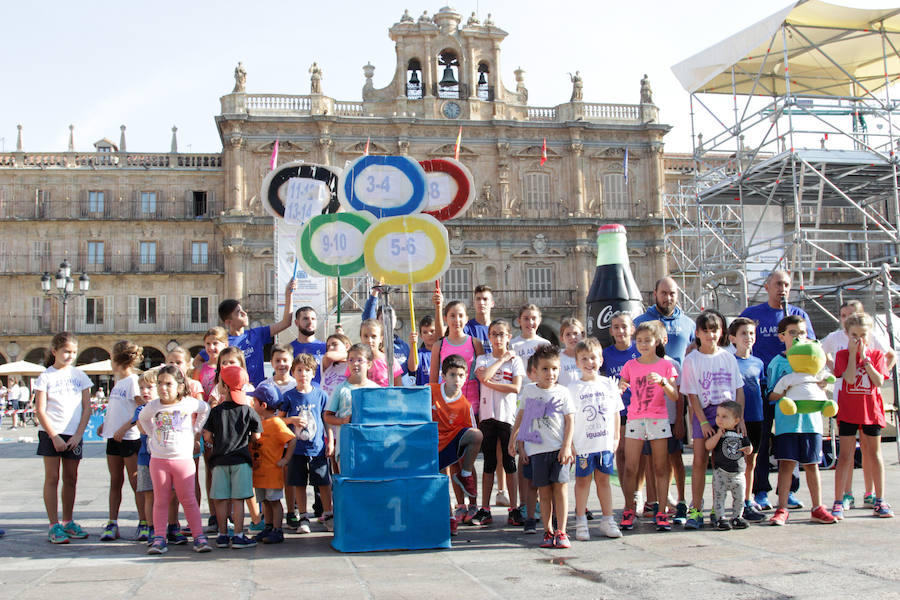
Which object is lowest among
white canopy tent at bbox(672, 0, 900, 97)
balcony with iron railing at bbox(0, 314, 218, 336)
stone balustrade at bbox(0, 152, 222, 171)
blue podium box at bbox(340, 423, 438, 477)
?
blue podium box at bbox(340, 423, 438, 477)

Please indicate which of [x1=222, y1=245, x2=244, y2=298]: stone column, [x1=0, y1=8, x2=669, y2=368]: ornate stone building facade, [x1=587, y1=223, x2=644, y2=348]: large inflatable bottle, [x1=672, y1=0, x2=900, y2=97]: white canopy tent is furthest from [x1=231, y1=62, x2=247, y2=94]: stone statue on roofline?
[x1=587, y1=223, x2=644, y2=348]: large inflatable bottle

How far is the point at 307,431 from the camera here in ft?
20.0

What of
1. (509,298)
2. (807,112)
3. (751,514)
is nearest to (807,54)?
(807,112)

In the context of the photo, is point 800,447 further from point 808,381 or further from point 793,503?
point 793,503

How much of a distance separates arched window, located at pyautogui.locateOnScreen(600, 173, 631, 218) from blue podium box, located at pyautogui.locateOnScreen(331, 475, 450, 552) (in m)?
31.7

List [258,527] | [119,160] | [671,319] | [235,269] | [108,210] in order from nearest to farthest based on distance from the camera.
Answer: [258,527]
[671,319]
[235,269]
[108,210]
[119,160]

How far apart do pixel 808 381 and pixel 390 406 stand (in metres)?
3.07

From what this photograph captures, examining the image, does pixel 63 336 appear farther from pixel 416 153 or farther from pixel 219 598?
pixel 416 153

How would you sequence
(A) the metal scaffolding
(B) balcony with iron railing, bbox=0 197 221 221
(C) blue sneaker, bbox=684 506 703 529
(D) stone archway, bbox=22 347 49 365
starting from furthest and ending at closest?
1. (B) balcony with iron railing, bbox=0 197 221 221
2. (D) stone archway, bbox=22 347 49 365
3. (A) the metal scaffolding
4. (C) blue sneaker, bbox=684 506 703 529

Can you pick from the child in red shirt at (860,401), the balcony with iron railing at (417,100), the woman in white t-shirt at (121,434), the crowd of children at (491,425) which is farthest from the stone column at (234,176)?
the child in red shirt at (860,401)

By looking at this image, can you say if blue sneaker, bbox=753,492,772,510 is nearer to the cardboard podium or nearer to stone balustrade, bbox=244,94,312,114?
the cardboard podium

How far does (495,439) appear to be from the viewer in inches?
262

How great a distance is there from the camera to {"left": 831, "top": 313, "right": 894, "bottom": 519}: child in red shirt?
21.0ft

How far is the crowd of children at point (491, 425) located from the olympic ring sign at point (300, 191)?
4.99 ft
